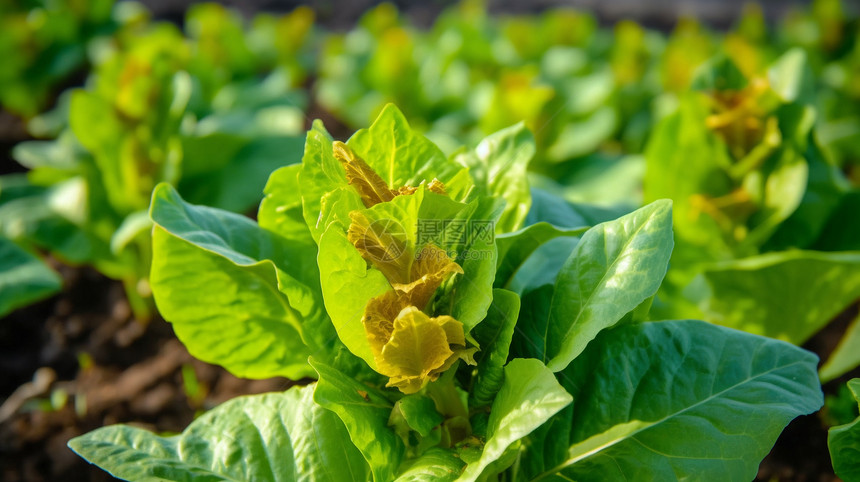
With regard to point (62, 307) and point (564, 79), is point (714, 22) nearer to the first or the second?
point (564, 79)

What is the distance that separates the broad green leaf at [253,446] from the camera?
1.21 m

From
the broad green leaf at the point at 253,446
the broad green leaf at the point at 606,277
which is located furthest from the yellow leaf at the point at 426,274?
the broad green leaf at the point at 253,446

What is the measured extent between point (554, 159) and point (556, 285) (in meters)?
2.34

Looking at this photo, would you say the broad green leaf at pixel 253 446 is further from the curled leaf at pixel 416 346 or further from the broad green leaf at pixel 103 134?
the broad green leaf at pixel 103 134

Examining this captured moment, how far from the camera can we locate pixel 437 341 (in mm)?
1100

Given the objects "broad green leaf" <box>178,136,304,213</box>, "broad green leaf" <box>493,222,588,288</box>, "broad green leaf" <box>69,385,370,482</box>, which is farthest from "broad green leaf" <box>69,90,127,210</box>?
"broad green leaf" <box>493,222,588,288</box>

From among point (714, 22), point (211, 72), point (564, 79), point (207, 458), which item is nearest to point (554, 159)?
point (564, 79)

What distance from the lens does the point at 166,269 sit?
→ 1.33 m

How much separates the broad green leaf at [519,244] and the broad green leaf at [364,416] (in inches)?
13.5

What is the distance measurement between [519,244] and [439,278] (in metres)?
0.29

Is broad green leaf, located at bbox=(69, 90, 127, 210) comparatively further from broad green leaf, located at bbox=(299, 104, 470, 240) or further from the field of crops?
broad green leaf, located at bbox=(299, 104, 470, 240)

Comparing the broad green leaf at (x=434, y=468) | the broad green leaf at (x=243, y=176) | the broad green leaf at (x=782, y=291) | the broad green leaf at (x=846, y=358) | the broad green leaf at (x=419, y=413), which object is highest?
the broad green leaf at (x=419, y=413)

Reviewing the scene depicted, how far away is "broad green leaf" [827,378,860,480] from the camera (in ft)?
3.89

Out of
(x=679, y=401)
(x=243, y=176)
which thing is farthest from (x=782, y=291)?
(x=243, y=176)
